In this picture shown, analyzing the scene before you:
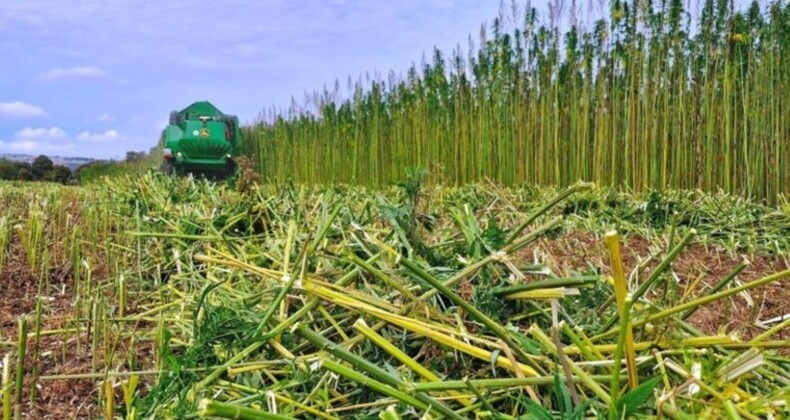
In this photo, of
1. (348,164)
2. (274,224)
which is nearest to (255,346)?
(274,224)

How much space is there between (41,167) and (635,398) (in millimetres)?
16231

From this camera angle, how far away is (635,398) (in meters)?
0.71

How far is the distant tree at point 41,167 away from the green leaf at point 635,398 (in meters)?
15.7

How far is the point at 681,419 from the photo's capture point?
72 cm

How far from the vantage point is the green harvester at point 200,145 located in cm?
953


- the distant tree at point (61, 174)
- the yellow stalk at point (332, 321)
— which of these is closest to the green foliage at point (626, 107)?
the yellow stalk at point (332, 321)

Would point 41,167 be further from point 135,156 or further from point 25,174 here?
point 135,156

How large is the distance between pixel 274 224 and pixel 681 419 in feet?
4.39

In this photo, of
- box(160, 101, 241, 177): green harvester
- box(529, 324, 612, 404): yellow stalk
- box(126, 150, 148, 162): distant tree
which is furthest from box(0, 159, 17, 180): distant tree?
box(529, 324, 612, 404): yellow stalk

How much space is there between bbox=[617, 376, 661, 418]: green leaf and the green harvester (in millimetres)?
9262

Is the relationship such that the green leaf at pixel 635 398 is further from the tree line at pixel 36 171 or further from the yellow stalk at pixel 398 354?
the tree line at pixel 36 171

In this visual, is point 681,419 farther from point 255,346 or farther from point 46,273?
point 46,273

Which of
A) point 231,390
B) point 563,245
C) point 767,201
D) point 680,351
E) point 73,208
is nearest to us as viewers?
point 680,351

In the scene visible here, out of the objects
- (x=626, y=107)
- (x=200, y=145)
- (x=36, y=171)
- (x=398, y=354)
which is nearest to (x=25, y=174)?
(x=36, y=171)
